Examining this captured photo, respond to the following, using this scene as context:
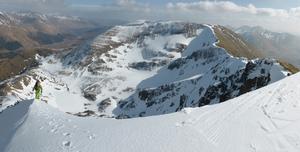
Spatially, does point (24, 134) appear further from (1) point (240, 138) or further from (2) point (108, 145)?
(1) point (240, 138)

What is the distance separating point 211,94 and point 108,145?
142 meters

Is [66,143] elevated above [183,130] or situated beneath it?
situated beneath

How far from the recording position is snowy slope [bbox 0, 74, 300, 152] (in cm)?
2181

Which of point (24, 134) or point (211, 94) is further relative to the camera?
point (211, 94)

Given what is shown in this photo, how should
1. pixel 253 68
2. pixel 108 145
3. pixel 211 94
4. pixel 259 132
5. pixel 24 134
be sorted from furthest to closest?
pixel 211 94 → pixel 253 68 → pixel 24 134 → pixel 259 132 → pixel 108 145

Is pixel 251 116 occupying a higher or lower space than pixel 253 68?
higher

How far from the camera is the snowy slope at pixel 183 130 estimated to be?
2181 centimetres

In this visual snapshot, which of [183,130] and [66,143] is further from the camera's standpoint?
[183,130]

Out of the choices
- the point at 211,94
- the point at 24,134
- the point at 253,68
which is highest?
the point at 24,134

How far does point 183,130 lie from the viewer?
23.2 metres

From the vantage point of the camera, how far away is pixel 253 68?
13000 centimetres

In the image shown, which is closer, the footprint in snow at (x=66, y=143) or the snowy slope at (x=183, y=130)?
the snowy slope at (x=183, y=130)

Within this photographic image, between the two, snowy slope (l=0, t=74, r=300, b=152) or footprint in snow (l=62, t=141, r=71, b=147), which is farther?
footprint in snow (l=62, t=141, r=71, b=147)

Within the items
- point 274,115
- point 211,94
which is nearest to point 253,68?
point 211,94
